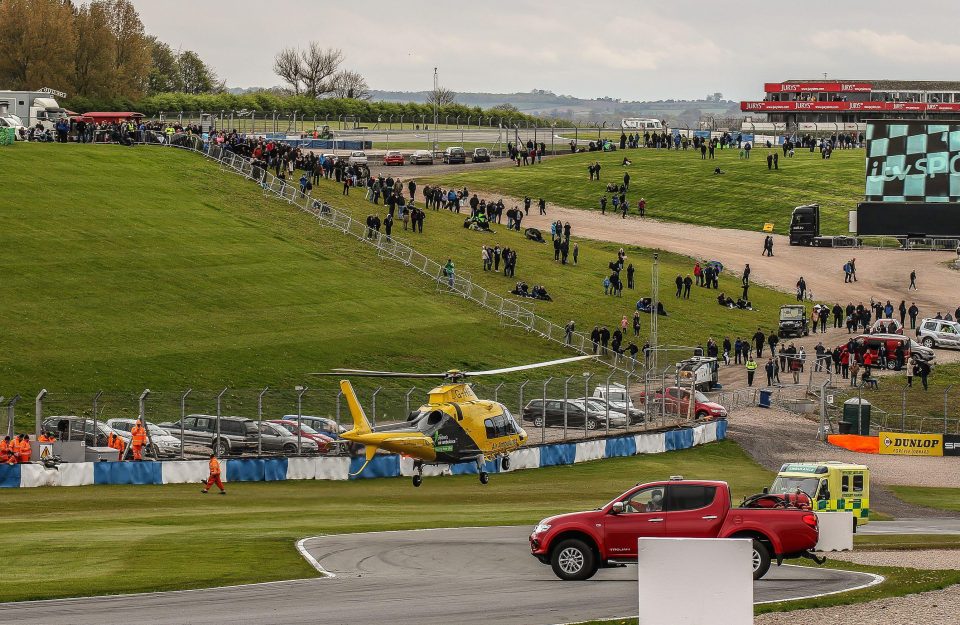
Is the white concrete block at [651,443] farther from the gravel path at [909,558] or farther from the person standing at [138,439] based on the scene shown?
the gravel path at [909,558]

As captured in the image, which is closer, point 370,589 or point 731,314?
point 370,589

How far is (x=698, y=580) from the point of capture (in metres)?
14.1

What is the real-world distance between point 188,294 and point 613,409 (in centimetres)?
2423

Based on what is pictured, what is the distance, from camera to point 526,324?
2872 inches

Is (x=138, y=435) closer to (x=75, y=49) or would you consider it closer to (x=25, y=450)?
(x=25, y=450)

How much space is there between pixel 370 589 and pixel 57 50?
13095 cm

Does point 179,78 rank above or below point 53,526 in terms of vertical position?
above

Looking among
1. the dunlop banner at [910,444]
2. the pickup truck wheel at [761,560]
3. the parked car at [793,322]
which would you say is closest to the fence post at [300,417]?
the pickup truck wheel at [761,560]

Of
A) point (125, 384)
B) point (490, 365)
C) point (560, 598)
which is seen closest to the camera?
point (560, 598)

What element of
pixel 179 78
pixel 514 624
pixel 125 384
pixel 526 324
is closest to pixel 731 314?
pixel 526 324

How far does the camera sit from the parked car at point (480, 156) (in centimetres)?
13188

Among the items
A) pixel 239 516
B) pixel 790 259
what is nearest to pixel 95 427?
pixel 239 516

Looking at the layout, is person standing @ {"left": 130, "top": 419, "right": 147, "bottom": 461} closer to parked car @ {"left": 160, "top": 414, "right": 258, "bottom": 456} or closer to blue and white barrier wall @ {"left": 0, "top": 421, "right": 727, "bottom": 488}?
blue and white barrier wall @ {"left": 0, "top": 421, "right": 727, "bottom": 488}

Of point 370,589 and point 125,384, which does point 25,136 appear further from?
point 370,589
